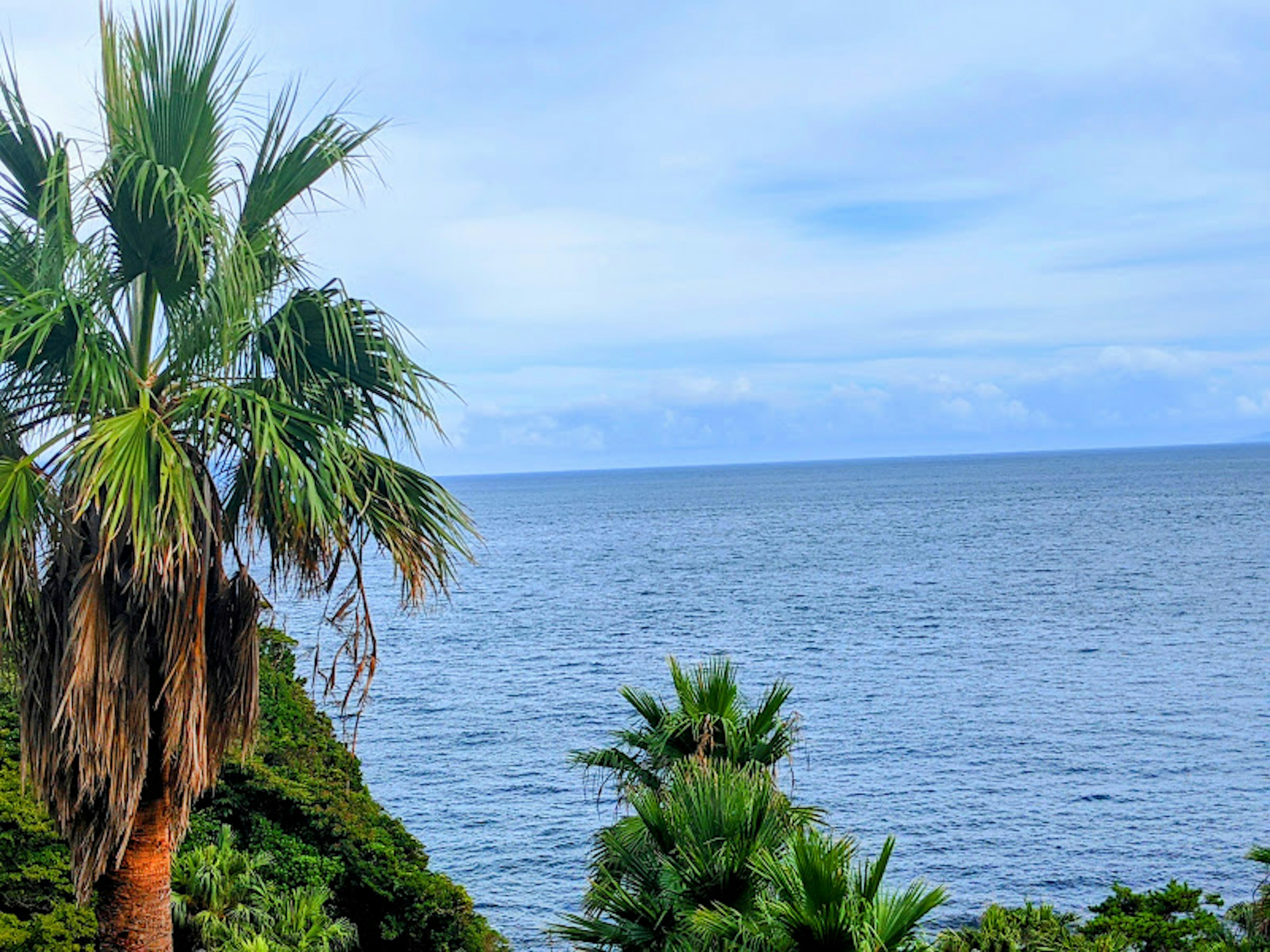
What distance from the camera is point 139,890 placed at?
7754mm

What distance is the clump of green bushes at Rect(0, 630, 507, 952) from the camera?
1311 centimetres

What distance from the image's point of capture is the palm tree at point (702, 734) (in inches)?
490

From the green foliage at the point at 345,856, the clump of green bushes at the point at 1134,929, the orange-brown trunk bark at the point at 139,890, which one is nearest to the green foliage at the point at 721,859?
the orange-brown trunk bark at the point at 139,890

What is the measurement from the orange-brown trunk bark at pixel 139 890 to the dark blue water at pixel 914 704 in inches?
733

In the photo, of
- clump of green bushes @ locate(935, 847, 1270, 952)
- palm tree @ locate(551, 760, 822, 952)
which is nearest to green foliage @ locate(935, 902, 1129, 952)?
clump of green bushes @ locate(935, 847, 1270, 952)

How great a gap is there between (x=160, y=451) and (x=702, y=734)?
7.33 metres

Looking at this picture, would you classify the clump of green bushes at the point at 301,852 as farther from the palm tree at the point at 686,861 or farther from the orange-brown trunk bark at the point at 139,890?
the orange-brown trunk bark at the point at 139,890

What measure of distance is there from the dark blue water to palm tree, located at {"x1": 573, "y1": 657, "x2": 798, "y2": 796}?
14.0m

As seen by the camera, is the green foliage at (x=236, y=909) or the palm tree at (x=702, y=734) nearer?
the palm tree at (x=702, y=734)

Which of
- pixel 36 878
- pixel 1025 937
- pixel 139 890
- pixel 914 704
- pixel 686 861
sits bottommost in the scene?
pixel 914 704

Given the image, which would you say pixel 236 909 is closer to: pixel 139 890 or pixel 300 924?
pixel 300 924

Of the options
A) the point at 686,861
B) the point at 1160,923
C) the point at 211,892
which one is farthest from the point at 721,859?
the point at 1160,923

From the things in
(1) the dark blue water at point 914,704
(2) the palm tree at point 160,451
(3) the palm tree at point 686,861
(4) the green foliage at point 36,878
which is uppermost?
(2) the palm tree at point 160,451

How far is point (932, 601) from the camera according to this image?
2869 inches
